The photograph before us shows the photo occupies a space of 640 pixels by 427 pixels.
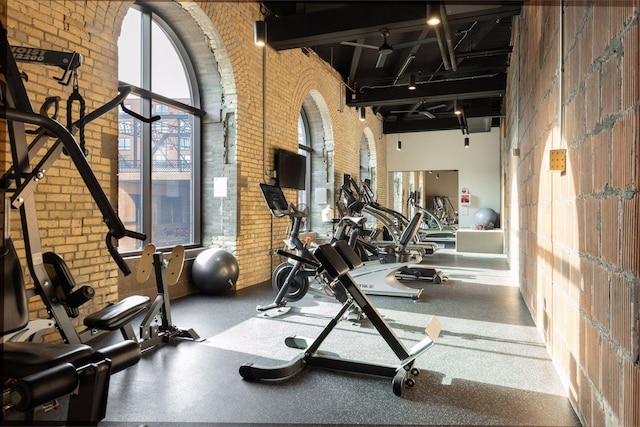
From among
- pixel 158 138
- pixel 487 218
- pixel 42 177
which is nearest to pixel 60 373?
pixel 42 177

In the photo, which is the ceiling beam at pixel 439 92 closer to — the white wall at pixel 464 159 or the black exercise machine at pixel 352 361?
the white wall at pixel 464 159

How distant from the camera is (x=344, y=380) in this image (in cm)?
276

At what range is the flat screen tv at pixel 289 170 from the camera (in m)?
6.91

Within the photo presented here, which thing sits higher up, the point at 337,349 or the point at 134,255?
the point at 134,255

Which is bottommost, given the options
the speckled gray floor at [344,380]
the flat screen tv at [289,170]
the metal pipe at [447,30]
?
the speckled gray floor at [344,380]

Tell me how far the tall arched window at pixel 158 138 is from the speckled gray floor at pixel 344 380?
1334 mm

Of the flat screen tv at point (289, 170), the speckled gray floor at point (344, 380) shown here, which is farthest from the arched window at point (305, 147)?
the speckled gray floor at point (344, 380)

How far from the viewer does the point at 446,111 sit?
12.3m

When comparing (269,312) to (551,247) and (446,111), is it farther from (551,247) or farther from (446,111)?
(446,111)

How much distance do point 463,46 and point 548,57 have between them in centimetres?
531

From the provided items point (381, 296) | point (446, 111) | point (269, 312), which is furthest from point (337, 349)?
point (446, 111)

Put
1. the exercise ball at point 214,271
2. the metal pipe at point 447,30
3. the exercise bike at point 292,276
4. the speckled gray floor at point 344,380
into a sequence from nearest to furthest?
the speckled gray floor at point 344,380, the exercise bike at point 292,276, the metal pipe at point 447,30, the exercise ball at point 214,271

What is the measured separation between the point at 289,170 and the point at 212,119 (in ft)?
5.81

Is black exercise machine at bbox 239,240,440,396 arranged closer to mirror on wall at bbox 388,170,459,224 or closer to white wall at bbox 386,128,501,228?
white wall at bbox 386,128,501,228
